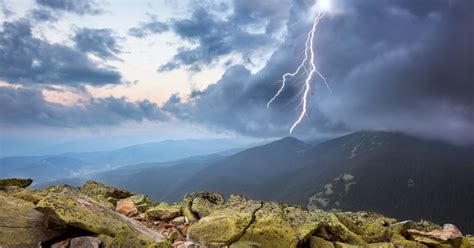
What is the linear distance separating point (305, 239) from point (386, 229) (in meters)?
7.80

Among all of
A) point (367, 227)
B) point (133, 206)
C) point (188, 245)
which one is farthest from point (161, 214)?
point (367, 227)

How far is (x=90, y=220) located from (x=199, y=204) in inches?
344

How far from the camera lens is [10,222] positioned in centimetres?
1642

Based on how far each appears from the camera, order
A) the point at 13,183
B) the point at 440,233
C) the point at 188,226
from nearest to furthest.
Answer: the point at 188,226 < the point at 440,233 < the point at 13,183

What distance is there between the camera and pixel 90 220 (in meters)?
17.7

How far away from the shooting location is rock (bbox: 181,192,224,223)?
77.1ft

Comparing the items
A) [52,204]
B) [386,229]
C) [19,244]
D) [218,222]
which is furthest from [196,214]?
[386,229]

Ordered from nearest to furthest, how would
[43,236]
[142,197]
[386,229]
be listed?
[43,236], [386,229], [142,197]

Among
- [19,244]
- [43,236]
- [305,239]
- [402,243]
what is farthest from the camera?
[402,243]

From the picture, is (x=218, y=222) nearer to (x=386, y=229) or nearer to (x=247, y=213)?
(x=247, y=213)

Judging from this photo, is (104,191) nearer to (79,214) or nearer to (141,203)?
(141,203)

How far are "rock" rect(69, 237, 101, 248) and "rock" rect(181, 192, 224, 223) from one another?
737 cm

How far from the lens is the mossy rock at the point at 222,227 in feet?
61.6

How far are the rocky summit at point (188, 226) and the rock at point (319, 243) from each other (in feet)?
0.20
